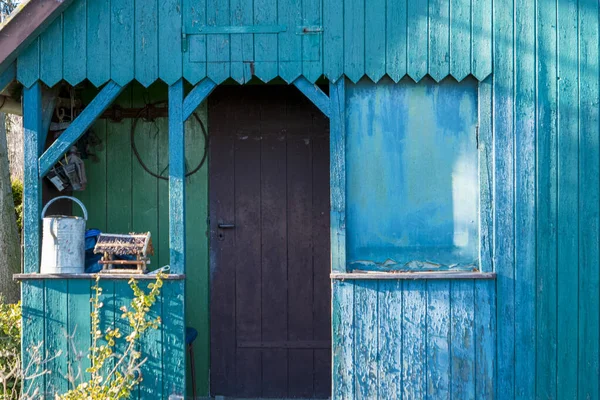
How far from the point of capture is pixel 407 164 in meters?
4.70

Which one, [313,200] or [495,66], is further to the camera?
[313,200]

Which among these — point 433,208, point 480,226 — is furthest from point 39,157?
point 480,226

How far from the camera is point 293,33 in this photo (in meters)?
4.64

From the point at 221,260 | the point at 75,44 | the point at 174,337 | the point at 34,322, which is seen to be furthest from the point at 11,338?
the point at 75,44

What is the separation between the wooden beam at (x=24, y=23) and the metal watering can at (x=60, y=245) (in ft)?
3.63

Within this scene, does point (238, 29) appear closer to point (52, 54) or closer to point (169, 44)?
point (169, 44)

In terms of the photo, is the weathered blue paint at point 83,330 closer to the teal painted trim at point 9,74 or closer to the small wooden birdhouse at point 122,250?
the small wooden birdhouse at point 122,250

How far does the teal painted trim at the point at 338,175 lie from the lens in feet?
15.1

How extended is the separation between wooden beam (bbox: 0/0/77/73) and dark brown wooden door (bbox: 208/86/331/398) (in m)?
1.59

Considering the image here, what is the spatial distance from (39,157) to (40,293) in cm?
94

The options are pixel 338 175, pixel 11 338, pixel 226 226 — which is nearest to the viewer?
pixel 338 175

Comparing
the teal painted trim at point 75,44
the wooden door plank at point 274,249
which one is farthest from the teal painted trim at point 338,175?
the teal painted trim at point 75,44

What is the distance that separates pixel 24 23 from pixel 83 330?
2090 mm

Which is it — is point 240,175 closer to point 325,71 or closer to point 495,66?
point 325,71
